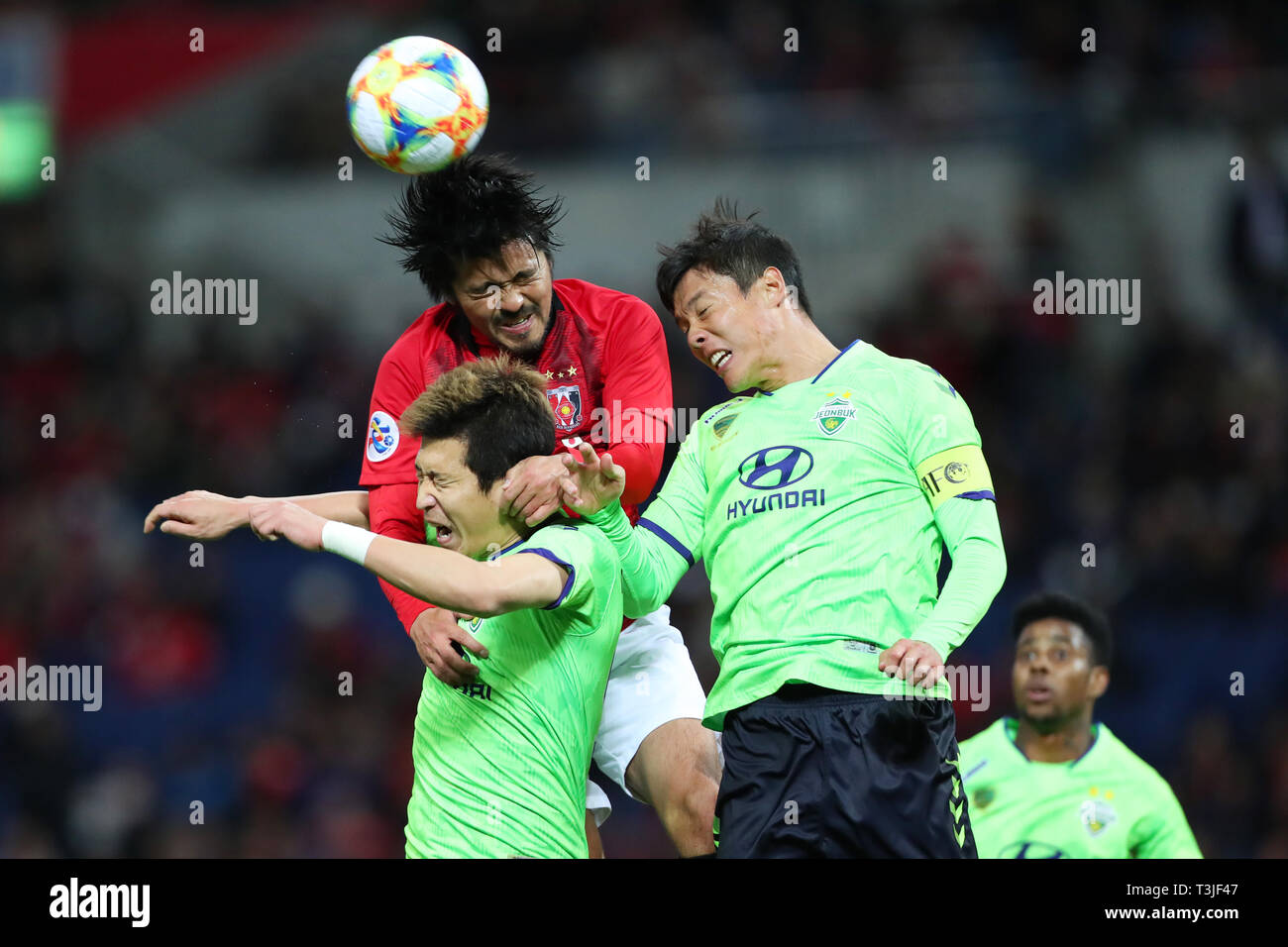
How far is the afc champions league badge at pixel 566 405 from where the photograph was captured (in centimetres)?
400

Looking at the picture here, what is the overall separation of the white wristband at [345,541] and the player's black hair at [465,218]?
103 cm

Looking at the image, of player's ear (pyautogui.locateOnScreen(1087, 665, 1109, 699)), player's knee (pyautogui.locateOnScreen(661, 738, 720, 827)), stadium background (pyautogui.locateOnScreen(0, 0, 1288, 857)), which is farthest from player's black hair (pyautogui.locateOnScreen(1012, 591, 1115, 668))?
stadium background (pyautogui.locateOnScreen(0, 0, 1288, 857))

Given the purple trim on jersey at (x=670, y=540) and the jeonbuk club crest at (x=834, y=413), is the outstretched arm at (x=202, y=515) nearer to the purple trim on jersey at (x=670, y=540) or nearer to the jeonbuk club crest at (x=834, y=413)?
the purple trim on jersey at (x=670, y=540)

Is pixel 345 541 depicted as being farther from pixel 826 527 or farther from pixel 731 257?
pixel 731 257

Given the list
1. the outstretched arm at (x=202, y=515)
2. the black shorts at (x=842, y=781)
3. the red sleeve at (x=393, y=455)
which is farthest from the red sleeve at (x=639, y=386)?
the outstretched arm at (x=202, y=515)

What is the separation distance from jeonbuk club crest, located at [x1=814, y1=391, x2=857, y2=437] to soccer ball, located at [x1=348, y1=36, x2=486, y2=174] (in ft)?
4.08

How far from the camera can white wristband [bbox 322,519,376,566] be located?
312 cm

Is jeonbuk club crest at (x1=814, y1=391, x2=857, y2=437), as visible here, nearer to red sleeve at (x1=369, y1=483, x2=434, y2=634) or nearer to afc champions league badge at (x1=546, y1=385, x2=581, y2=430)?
afc champions league badge at (x1=546, y1=385, x2=581, y2=430)

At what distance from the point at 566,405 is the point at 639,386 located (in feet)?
0.65

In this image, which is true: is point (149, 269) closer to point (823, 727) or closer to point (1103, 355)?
point (1103, 355)

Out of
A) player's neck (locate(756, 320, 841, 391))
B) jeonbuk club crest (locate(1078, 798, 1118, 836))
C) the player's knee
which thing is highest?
player's neck (locate(756, 320, 841, 391))

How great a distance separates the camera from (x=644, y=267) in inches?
398

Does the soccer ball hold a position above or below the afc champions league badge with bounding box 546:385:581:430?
above

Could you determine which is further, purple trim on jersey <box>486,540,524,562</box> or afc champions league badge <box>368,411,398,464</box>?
afc champions league badge <box>368,411,398,464</box>
